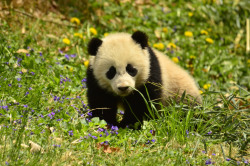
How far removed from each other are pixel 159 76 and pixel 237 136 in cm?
122

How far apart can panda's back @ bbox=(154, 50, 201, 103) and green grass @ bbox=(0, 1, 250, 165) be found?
0.29 m

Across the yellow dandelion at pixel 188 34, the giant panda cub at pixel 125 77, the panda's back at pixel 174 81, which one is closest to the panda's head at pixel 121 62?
the giant panda cub at pixel 125 77

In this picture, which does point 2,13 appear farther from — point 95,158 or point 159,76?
point 95,158

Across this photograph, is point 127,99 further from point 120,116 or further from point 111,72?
point 120,116

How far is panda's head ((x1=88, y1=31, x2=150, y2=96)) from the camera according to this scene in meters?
4.23

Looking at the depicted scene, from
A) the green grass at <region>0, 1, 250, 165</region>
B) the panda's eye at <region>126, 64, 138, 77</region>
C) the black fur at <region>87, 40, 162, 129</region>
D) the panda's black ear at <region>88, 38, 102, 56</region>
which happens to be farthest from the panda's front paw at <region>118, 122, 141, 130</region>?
the panda's black ear at <region>88, 38, 102, 56</region>

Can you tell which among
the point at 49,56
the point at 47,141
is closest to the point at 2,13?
the point at 49,56

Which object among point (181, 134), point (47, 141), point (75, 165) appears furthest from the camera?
point (181, 134)

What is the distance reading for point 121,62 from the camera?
4.26 metres

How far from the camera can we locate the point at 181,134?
383cm

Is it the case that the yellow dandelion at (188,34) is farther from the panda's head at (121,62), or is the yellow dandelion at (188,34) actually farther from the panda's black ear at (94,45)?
the panda's black ear at (94,45)

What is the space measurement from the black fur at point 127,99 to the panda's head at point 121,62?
2.6 inches

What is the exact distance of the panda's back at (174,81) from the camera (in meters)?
4.69

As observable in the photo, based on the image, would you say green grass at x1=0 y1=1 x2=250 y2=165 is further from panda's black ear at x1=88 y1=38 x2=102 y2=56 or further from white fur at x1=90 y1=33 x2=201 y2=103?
panda's black ear at x1=88 y1=38 x2=102 y2=56
